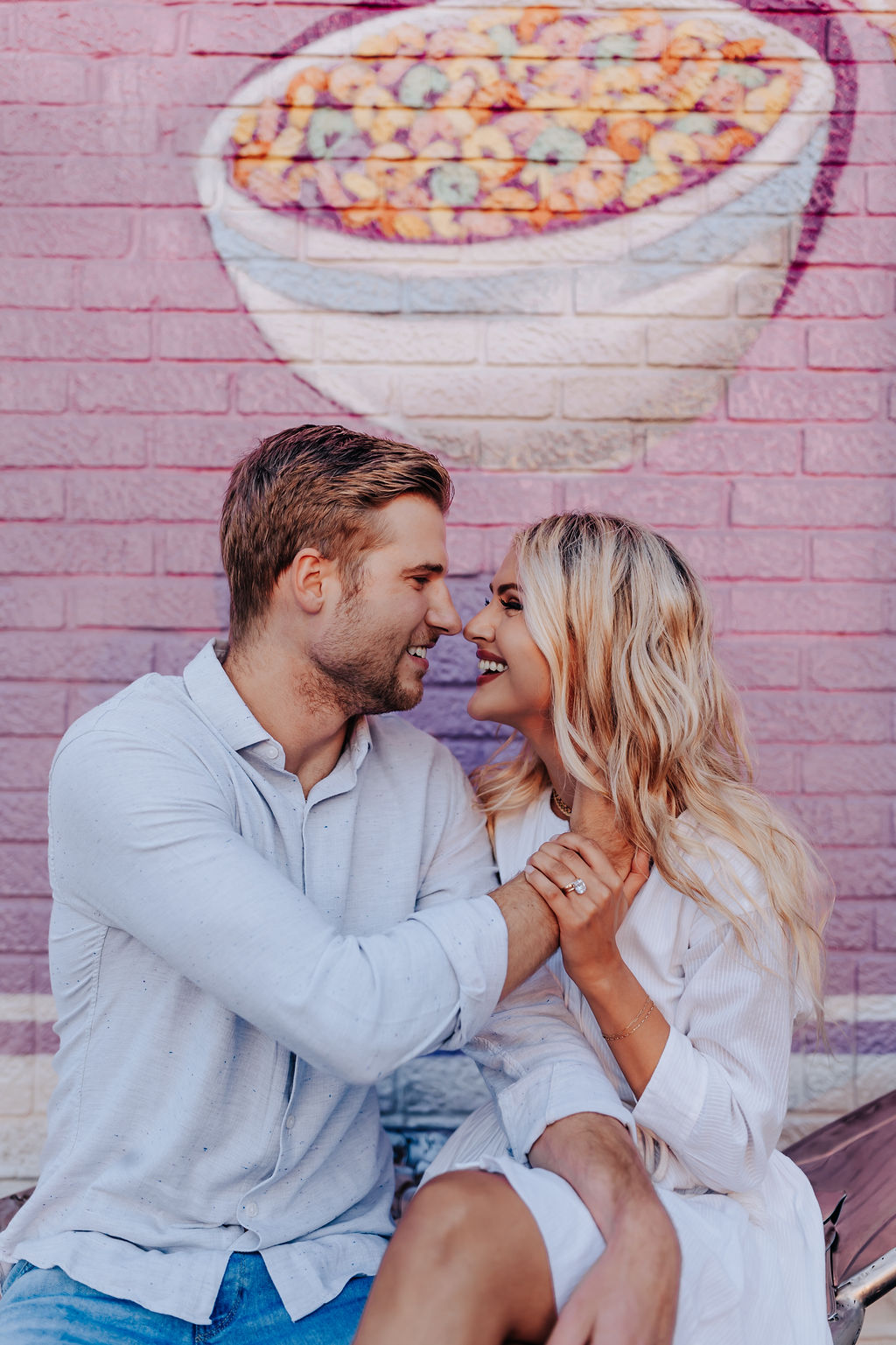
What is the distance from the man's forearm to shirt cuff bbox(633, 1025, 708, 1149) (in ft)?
0.83

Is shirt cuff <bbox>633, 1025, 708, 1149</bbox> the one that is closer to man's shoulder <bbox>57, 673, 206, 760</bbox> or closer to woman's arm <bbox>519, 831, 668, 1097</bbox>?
woman's arm <bbox>519, 831, 668, 1097</bbox>

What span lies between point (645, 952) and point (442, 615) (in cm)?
72

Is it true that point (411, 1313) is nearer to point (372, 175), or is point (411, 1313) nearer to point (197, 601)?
point (197, 601)

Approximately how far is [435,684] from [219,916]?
1.17 m

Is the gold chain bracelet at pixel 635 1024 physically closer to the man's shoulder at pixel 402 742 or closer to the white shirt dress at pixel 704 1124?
the white shirt dress at pixel 704 1124

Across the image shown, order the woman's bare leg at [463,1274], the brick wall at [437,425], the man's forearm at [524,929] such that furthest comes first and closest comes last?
1. the brick wall at [437,425]
2. the man's forearm at [524,929]
3. the woman's bare leg at [463,1274]

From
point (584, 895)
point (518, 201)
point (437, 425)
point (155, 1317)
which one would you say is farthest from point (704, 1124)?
point (518, 201)

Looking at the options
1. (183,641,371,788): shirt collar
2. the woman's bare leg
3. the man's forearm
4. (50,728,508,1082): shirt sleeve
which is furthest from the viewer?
(183,641,371,788): shirt collar

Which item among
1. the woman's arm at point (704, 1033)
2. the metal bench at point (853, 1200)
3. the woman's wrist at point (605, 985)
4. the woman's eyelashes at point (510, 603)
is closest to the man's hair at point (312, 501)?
the woman's eyelashes at point (510, 603)

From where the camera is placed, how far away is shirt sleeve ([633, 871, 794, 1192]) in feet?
5.20

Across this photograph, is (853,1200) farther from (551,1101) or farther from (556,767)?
(556,767)

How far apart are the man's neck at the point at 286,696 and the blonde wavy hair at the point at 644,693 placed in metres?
0.42

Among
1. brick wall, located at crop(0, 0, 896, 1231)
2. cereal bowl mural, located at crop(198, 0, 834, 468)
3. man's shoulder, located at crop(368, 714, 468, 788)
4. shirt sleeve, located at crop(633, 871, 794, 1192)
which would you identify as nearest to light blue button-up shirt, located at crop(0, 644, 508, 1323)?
man's shoulder, located at crop(368, 714, 468, 788)

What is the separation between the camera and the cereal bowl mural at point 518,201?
2406mm
